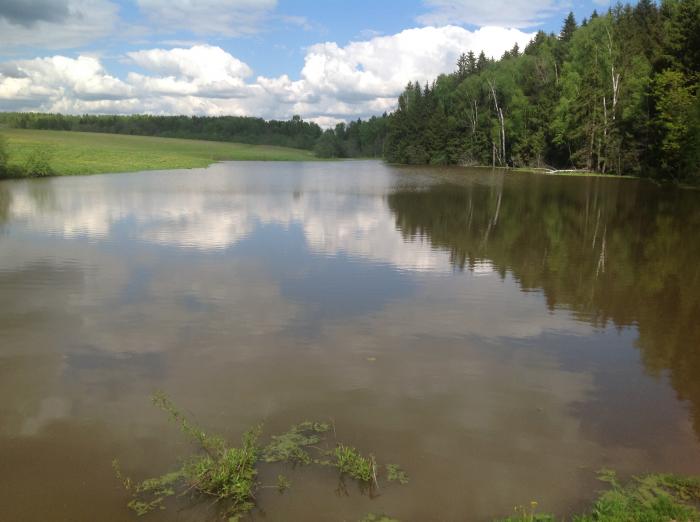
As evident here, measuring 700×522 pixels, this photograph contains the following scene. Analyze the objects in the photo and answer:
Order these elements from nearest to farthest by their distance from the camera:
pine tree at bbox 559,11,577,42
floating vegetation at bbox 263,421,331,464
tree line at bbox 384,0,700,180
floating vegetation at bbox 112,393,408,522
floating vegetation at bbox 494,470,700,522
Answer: floating vegetation at bbox 494,470,700,522 < floating vegetation at bbox 112,393,408,522 < floating vegetation at bbox 263,421,331,464 < tree line at bbox 384,0,700,180 < pine tree at bbox 559,11,577,42

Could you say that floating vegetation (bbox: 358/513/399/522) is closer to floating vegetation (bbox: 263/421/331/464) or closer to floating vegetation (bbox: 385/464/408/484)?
floating vegetation (bbox: 385/464/408/484)

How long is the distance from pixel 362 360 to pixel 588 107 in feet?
195

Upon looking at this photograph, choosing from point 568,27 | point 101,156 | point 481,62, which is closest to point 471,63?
point 481,62

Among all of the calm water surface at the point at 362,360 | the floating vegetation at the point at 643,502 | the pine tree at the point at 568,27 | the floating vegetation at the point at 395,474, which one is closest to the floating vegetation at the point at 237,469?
the floating vegetation at the point at 395,474

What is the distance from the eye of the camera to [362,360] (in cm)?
860

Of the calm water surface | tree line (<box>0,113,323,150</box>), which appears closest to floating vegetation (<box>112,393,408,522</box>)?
the calm water surface

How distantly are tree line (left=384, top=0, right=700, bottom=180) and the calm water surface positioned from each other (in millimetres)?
30895

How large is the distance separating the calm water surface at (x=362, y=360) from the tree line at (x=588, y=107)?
3089 cm

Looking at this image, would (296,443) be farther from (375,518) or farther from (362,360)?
(362,360)

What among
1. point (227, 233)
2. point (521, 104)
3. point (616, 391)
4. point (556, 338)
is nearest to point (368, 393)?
point (616, 391)

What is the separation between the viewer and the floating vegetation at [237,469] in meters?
5.24

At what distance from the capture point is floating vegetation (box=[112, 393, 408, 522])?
524cm

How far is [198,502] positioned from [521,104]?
77.6 meters

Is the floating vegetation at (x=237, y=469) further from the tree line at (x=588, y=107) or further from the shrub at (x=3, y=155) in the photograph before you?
the shrub at (x=3, y=155)
